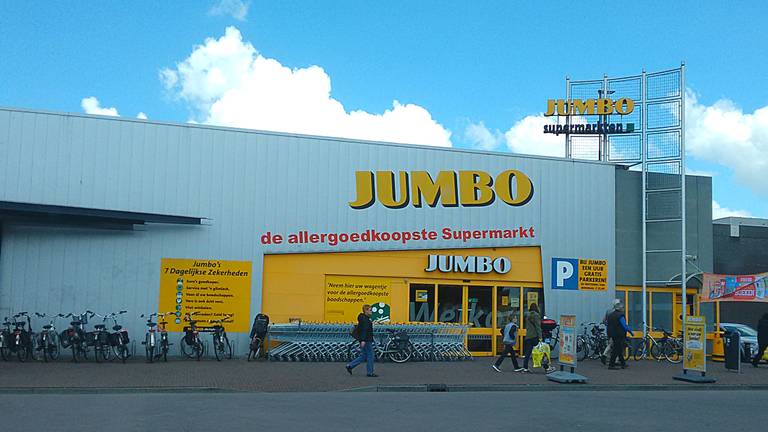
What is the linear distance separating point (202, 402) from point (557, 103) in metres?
18.0

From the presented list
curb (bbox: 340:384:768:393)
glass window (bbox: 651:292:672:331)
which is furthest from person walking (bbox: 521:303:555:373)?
glass window (bbox: 651:292:672:331)

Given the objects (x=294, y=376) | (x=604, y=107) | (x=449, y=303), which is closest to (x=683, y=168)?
(x=604, y=107)

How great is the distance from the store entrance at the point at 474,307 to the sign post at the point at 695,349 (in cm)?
604

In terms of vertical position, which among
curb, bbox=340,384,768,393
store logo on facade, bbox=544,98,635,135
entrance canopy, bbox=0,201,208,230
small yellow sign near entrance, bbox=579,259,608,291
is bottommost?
curb, bbox=340,384,768,393

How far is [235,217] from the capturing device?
21969mm

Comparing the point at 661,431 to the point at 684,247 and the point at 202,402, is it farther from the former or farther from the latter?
the point at 684,247

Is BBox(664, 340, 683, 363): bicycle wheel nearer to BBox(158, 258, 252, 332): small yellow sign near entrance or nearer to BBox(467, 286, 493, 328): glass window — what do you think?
BBox(467, 286, 493, 328): glass window

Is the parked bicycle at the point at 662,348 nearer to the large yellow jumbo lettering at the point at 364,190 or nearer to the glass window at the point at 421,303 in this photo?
the glass window at the point at 421,303

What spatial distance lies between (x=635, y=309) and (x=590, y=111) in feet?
21.9

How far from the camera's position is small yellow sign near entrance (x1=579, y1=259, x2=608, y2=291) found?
25.0m

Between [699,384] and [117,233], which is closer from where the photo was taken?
[699,384]

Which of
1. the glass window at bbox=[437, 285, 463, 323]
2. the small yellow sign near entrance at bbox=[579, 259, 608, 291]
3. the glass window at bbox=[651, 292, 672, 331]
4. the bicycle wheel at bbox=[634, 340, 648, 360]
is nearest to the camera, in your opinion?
the glass window at bbox=[437, 285, 463, 323]

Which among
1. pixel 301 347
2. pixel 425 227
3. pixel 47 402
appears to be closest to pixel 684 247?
pixel 425 227

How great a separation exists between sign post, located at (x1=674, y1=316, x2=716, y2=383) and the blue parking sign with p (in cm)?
586
